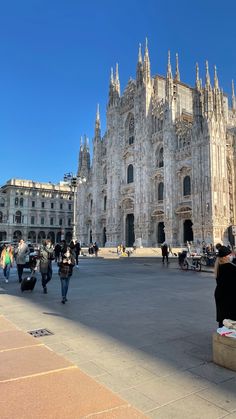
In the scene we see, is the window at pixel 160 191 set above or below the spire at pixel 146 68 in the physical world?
below

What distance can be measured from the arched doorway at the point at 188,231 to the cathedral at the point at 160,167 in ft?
0.38

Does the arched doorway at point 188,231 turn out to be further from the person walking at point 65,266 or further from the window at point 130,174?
the person walking at point 65,266

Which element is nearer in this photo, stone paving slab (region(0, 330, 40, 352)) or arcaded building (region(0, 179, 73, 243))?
stone paving slab (region(0, 330, 40, 352))

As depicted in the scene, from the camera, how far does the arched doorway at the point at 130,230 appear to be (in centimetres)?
4588

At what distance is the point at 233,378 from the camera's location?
11.8 feet

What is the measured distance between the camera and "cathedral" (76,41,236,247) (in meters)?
33.7

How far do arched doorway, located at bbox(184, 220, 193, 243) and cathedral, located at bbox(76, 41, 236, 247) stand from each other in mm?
116

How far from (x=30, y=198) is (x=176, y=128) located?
136 ft

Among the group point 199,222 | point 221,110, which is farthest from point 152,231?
point 221,110

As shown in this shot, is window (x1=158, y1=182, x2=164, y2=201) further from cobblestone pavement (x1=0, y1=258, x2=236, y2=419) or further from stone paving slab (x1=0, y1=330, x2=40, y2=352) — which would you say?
stone paving slab (x1=0, y1=330, x2=40, y2=352)

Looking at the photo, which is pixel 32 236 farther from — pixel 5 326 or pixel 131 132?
pixel 5 326

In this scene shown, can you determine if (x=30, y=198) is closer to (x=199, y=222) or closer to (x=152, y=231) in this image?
(x=152, y=231)

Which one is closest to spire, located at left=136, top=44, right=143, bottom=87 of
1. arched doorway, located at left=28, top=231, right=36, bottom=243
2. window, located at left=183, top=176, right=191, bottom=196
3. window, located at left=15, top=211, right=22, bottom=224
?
window, located at left=183, top=176, right=191, bottom=196

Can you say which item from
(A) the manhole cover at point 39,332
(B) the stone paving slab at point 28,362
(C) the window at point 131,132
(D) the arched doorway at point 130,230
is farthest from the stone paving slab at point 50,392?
(C) the window at point 131,132
